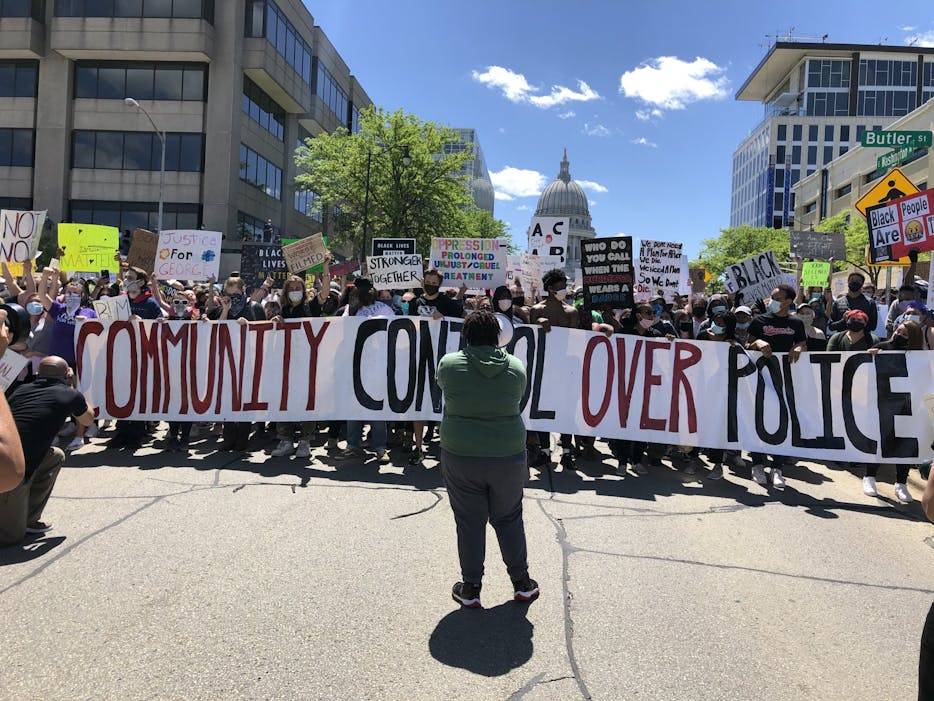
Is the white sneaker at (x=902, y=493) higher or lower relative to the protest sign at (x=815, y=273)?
lower

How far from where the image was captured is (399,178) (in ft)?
116

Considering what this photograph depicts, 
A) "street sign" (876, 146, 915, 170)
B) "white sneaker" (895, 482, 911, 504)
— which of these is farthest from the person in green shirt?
"street sign" (876, 146, 915, 170)

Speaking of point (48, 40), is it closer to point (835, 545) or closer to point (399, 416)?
point (399, 416)

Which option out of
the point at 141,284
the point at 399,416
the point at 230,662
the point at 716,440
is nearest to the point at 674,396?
the point at 716,440

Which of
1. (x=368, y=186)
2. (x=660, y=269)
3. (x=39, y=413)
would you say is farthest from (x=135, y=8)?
(x=39, y=413)

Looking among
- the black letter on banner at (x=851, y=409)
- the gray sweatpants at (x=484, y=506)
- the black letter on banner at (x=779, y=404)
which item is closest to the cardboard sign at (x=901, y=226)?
the black letter on banner at (x=851, y=409)

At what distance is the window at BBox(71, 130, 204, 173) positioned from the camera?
127 feet


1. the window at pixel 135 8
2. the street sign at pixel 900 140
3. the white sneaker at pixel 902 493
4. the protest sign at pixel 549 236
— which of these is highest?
the window at pixel 135 8

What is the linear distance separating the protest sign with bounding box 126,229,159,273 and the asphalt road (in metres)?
4.68

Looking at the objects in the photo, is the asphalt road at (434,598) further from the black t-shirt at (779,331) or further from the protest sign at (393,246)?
the protest sign at (393,246)

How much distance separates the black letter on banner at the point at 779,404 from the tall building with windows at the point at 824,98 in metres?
90.8

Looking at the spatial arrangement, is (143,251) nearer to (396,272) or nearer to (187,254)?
(187,254)

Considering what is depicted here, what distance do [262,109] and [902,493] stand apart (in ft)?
144

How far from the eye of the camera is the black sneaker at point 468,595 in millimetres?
3717
